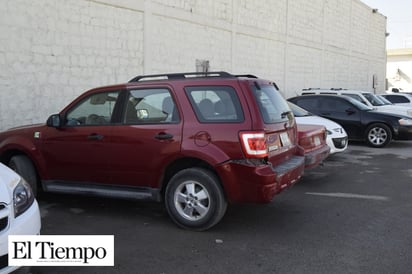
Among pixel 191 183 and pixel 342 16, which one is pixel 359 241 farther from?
pixel 342 16

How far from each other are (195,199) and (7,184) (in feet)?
7.13

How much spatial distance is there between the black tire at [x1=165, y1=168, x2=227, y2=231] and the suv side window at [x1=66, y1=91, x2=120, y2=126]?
4.26 feet

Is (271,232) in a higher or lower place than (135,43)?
lower

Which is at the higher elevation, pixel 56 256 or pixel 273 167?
pixel 273 167

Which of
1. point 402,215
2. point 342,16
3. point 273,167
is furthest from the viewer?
point 342,16

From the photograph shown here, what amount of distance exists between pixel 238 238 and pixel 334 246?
1.03 m

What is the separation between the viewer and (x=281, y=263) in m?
4.41

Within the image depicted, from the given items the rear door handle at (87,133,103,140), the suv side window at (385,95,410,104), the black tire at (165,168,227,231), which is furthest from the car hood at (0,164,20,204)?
the suv side window at (385,95,410,104)

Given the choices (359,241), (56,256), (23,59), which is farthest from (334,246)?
(23,59)

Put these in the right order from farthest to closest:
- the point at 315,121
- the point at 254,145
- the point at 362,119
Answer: the point at 362,119
the point at 315,121
the point at 254,145

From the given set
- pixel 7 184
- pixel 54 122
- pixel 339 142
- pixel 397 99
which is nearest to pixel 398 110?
pixel 339 142

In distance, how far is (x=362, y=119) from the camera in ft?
42.5

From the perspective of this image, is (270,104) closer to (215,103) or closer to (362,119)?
(215,103)

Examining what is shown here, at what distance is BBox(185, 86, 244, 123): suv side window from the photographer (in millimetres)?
5191
